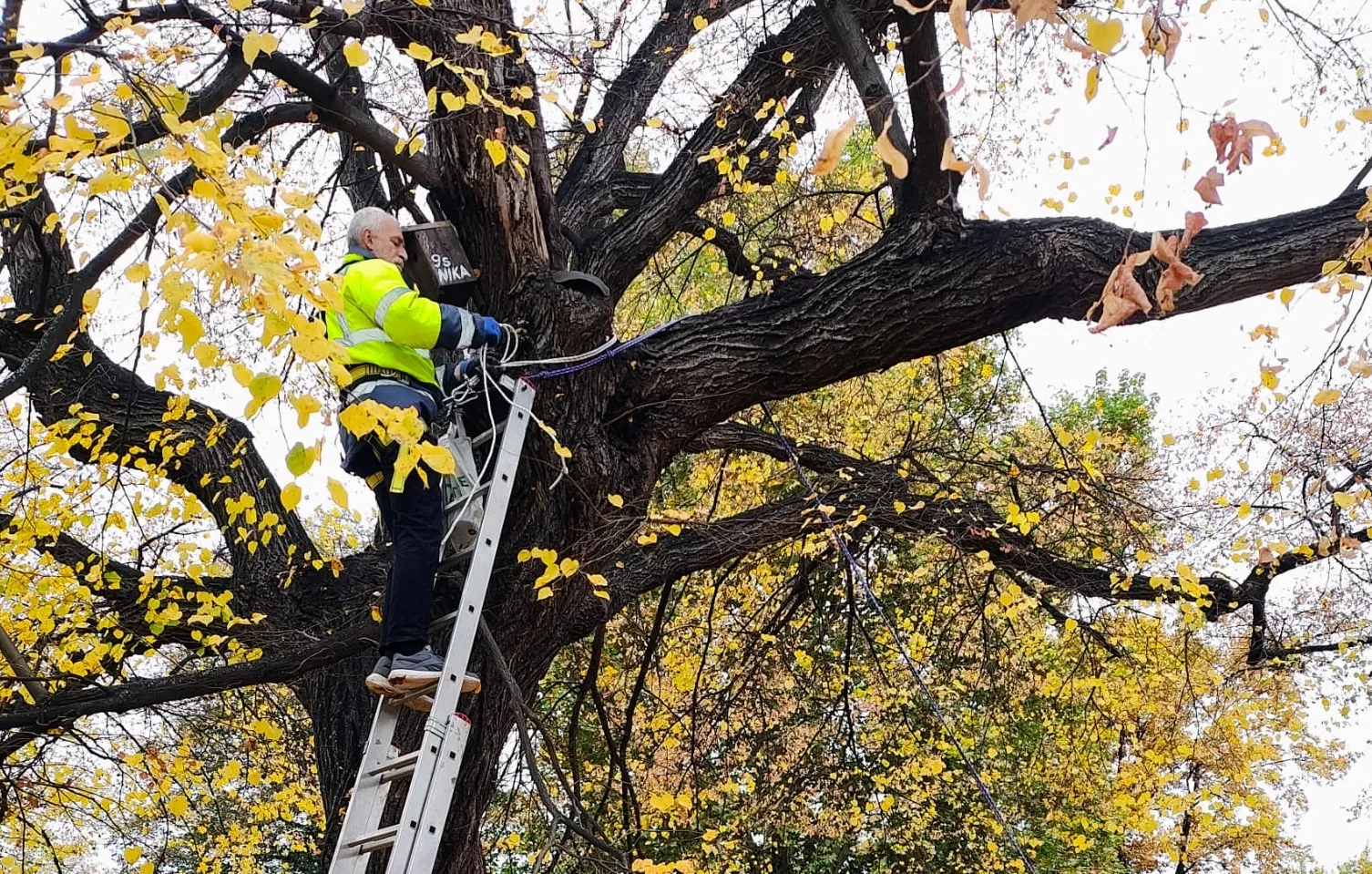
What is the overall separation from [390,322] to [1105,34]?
6.78ft

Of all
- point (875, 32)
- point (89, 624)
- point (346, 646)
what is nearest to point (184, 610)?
point (89, 624)

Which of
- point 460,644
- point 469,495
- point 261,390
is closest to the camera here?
point 261,390

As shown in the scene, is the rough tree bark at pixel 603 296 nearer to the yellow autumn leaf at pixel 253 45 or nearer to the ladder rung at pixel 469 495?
the ladder rung at pixel 469 495

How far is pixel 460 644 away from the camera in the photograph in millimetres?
2949

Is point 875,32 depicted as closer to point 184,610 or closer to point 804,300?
point 804,300

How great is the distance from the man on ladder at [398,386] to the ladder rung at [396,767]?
0.18 metres

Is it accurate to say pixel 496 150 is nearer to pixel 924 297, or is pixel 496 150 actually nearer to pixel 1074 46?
pixel 924 297

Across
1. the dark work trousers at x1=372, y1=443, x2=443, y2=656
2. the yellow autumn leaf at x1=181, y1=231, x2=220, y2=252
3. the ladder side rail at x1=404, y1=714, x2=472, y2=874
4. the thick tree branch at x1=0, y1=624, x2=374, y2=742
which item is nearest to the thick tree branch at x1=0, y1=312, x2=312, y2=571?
the thick tree branch at x1=0, y1=624, x2=374, y2=742

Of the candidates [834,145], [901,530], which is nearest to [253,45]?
[834,145]

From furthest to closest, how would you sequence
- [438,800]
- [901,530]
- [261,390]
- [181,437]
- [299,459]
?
[901,530] → [181,437] → [438,800] → [299,459] → [261,390]

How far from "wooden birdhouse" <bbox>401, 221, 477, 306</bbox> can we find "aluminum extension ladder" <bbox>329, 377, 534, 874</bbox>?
515 millimetres

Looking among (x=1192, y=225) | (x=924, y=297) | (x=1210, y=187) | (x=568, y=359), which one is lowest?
(x=1210, y=187)

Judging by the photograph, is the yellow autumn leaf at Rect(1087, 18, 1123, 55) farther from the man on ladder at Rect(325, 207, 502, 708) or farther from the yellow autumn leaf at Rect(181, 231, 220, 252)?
the man on ladder at Rect(325, 207, 502, 708)

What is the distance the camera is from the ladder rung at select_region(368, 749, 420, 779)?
291 cm
